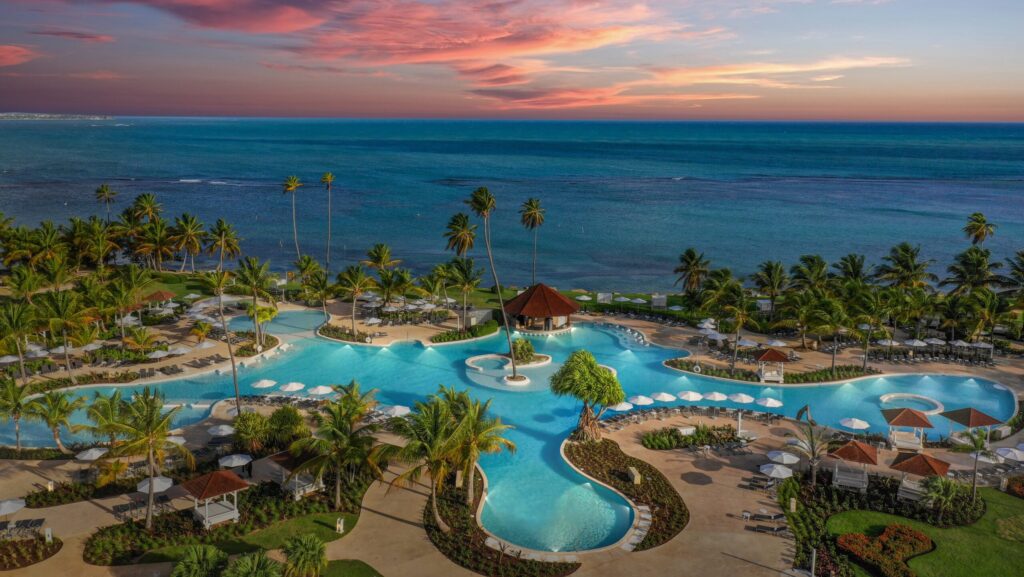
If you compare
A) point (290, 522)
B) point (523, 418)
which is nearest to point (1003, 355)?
point (523, 418)

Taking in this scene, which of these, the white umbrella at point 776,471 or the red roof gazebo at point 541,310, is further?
the red roof gazebo at point 541,310

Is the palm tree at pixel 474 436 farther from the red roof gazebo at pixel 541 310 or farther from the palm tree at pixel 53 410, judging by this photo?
the red roof gazebo at pixel 541 310

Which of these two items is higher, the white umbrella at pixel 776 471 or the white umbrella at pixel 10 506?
the white umbrella at pixel 776 471

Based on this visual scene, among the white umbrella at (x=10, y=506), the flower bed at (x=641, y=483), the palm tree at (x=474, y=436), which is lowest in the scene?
the flower bed at (x=641, y=483)

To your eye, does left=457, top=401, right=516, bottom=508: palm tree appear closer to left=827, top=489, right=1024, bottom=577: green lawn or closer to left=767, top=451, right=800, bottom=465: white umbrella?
left=767, top=451, right=800, bottom=465: white umbrella

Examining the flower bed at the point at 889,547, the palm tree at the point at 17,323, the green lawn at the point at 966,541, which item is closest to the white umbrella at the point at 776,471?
the green lawn at the point at 966,541

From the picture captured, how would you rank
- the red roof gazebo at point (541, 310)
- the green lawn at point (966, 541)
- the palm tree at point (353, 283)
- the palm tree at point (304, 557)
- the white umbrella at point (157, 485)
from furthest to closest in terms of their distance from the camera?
1. the red roof gazebo at point (541, 310)
2. the palm tree at point (353, 283)
3. the white umbrella at point (157, 485)
4. the green lawn at point (966, 541)
5. the palm tree at point (304, 557)

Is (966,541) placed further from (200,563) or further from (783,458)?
(200,563)

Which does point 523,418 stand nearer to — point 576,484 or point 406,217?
point 576,484
